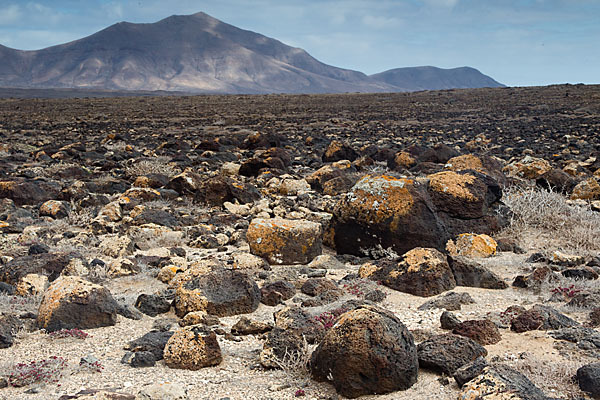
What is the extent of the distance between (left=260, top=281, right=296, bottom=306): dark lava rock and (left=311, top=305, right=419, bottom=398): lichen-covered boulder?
5.93 feet

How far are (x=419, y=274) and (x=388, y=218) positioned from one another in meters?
1.37

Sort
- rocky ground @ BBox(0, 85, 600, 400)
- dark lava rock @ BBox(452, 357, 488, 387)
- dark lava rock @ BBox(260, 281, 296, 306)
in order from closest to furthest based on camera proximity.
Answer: dark lava rock @ BBox(452, 357, 488, 387)
rocky ground @ BBox(0, 85, 600, 400)
dark lava rock @ BBox(260, 281, 296, 306)

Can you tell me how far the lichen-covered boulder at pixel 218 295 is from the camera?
205 inches

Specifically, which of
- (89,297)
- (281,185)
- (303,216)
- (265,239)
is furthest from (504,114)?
(89,297)

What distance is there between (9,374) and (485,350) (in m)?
3.50

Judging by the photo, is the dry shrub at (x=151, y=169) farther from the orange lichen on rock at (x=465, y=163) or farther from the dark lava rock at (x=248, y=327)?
the dark lava rock at (x=248, y=327)

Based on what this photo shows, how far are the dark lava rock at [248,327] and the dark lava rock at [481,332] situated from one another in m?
1.65

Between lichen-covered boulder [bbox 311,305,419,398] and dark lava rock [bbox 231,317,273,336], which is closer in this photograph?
lichen-covered boulder [bbox 311,305,419,398]

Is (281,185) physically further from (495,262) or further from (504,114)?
(504,114)

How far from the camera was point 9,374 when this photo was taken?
12.8 feet

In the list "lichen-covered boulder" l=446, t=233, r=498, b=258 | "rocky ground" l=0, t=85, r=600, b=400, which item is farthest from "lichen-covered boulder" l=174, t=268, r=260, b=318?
"lichen-covered boulder" l=446, t=233, r=498, b=258

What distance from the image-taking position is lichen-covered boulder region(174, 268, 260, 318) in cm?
520

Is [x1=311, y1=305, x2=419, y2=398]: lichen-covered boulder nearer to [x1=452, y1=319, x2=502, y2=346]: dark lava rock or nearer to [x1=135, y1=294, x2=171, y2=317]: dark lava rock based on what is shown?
[x1=452, y1=319, x2=502, y2=346]: dark lava rock

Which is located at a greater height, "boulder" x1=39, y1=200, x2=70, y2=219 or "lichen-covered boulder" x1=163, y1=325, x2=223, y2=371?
"lichen-covered boulder" x1=163, y1=325, x2=223, y2=371
